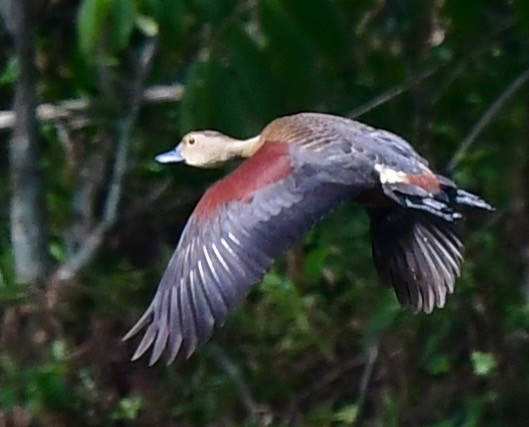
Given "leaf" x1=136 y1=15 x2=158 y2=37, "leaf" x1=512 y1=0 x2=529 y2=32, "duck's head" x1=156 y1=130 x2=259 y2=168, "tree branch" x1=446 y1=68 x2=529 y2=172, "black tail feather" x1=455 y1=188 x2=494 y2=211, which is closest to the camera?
"black tail feather" x1=455 y1=188 x2=494 y2=211

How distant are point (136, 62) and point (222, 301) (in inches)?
82.2

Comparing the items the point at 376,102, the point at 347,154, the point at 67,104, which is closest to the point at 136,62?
the point at 67,104

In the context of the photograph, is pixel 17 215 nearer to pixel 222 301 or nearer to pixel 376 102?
pixel 376 102

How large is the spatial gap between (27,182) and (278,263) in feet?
2.98

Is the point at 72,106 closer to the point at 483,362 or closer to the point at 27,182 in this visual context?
the point at 27,182

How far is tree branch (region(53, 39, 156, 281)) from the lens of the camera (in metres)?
5.68

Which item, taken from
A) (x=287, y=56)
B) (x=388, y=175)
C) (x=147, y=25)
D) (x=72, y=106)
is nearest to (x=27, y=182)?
(x=72, y=106)

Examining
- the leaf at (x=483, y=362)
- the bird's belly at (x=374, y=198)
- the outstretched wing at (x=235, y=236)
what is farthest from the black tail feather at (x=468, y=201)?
the leaf at (x=483, y=362)

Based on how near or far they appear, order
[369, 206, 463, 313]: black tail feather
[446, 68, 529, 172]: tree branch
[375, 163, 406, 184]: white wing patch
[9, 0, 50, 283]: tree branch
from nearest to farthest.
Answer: [375, 163, 406, 184]: white wing patch → [369, 206, 463, 313]: black tail feather → [446, 68, 529, 172]: tree branch → [9, 0, 50, 283]: tree branch

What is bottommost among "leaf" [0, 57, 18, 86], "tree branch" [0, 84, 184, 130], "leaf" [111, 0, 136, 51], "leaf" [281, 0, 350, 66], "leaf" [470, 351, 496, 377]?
"leaf" [470, 351, 496, 377]

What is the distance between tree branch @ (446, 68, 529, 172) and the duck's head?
991 mm

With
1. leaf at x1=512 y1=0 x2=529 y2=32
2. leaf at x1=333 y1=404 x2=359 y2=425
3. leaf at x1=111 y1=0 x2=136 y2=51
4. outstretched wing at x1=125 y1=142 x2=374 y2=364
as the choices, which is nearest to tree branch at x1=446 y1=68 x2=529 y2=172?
leaf at x1=512 y1=0 x2=529 y2=32

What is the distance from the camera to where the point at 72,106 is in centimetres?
576

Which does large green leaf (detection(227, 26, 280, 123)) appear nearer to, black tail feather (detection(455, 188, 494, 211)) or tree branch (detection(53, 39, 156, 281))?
black tail feather (detection(455, 188, 494, 211))
